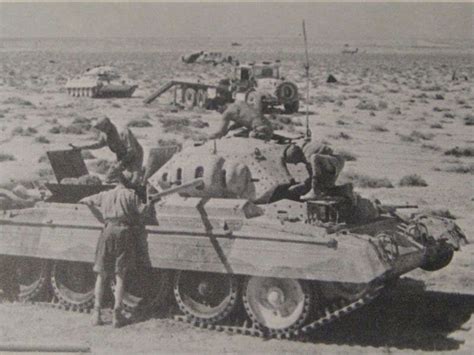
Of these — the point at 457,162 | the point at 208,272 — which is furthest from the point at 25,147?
the point at 208,272

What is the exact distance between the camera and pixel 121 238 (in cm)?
1069

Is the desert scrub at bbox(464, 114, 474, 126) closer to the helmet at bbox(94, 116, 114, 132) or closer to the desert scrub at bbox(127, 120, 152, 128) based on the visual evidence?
the desert scrub at bbox(127, 120, 152, 128)

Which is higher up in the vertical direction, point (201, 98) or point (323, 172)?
point (323, 172)

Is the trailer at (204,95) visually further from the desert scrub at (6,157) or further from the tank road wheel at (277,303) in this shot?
the tank road wheel at (277,303)

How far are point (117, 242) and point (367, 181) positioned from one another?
40.6 ft

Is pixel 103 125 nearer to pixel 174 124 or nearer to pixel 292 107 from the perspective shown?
pixel 174 124

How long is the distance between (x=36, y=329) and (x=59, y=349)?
1.16m

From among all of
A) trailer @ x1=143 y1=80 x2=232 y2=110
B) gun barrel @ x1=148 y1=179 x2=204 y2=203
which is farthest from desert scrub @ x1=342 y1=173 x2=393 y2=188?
trailer @ x1=143 y1=80 x2=232 y2=110

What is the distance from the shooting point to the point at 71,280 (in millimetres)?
11812

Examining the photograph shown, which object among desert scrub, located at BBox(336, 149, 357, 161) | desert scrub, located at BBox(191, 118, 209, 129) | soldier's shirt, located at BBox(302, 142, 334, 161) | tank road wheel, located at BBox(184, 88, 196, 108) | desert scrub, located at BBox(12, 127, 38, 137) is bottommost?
tank road wheel, located at BBox(184, 88, 196, 108)

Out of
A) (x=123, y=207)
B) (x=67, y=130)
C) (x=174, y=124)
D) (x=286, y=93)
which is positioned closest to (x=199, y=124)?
(x=174, y=124)

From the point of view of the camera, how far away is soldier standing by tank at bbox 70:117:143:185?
1165cm

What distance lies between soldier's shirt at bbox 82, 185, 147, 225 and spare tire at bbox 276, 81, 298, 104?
28459mm

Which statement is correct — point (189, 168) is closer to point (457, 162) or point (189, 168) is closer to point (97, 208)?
point (97, 208)
